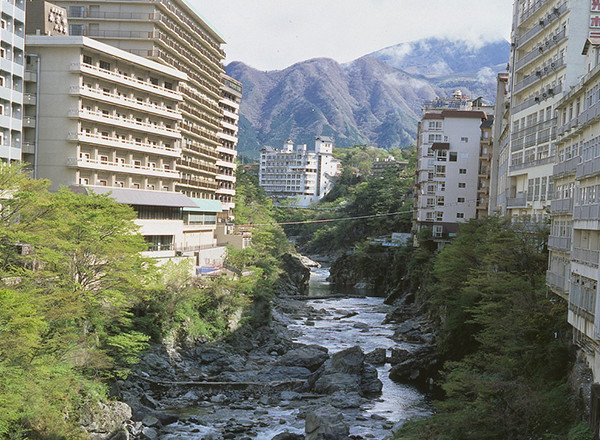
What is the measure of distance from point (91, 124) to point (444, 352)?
35.0 m

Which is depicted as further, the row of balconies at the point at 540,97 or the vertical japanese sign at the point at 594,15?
the row of balconies at the point at 540,97

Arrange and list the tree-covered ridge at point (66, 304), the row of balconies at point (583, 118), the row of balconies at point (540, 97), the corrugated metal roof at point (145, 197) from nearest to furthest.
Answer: the tree-covered ridge at point (66, 304) → the row of balconies at point (583, 118) → the row of balconies at point (540, 97) → the corrugated metal roof at point (145, 197)

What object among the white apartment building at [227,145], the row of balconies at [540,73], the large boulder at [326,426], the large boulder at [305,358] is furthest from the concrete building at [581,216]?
the white apartment building at [227,145]

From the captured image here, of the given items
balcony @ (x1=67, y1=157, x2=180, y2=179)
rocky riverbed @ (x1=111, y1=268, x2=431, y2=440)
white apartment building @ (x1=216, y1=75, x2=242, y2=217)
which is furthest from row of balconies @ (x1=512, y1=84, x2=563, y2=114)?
white apartment building @ (x1=216, y1=75, x2=242, y2=217)

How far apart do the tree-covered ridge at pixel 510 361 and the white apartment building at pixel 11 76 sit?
3631 centimetres

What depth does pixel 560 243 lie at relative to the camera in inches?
1242

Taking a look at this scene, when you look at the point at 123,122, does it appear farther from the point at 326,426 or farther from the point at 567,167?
the point at 567,167

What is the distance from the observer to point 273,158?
198m

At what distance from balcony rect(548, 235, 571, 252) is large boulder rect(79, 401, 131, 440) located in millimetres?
24216

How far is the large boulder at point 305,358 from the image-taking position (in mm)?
48906

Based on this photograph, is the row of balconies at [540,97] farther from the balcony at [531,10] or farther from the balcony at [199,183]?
the balcony at [199,183]

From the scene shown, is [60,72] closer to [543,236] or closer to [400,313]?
[543,236]

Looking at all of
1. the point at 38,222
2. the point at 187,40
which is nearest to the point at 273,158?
the point at 187,40

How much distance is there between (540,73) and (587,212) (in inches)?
991
